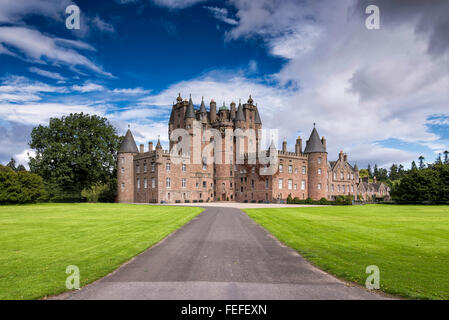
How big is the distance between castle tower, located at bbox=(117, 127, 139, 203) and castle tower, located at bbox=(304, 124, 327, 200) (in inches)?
1607

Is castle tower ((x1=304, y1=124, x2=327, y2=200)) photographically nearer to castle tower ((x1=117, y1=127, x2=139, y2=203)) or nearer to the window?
the window

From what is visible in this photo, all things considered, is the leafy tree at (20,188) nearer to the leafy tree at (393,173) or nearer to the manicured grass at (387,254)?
the manicured grass at (387,254)

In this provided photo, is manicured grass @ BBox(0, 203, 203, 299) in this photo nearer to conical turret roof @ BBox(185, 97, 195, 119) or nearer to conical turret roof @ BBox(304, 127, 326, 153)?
conical turret roof @ BBox(304, 127, 326, 153)

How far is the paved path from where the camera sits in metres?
7.39

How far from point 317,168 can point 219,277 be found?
6443cm

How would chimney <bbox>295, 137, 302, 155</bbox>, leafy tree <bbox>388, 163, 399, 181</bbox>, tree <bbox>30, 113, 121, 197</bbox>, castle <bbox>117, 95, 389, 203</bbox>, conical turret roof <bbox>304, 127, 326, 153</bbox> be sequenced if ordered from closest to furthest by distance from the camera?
tree <bbox>30, 113, 121, 197</bbox>
castle <bbox>117, 95, 389, 203</bbox>
conical turret roof <bbox>304, 127, 326, 153</bbox>
chimney <bbox>295, 137, 302, 155</bbox>
leafy tree <bbox>388, 163, 399, 181</bbox>

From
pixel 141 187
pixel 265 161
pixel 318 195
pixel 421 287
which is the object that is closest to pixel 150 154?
pixel 141 187

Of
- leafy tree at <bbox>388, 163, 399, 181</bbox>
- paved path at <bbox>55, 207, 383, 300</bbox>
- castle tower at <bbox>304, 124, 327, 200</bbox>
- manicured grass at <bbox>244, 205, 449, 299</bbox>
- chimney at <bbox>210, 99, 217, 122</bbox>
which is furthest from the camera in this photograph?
leafy tree at <bbox>388, 163, 399, 181</bbox>

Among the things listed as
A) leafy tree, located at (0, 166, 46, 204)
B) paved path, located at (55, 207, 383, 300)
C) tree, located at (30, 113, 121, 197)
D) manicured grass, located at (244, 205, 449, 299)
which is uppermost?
tree, located at (30, 113, 121, 197)

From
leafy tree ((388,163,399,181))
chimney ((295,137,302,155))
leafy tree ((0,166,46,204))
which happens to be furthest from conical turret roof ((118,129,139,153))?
leafy tree ((388,163,399,181))

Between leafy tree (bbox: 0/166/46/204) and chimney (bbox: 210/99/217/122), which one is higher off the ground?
chimney (bbox: 210/99/217/122)

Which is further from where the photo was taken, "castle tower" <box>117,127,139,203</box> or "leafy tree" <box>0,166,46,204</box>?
"castle tower" <box>117,127,139,203</box>

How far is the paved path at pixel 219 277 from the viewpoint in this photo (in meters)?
7.39

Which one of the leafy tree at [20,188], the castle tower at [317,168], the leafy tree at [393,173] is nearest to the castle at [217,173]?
the castle tower at [317,168]
